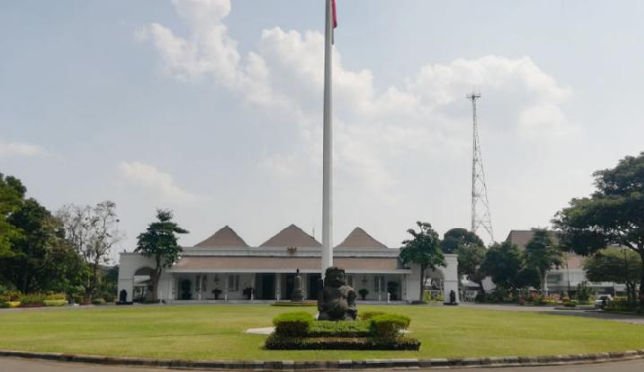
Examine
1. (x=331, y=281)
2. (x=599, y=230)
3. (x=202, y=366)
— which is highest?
(x=599, y=230)

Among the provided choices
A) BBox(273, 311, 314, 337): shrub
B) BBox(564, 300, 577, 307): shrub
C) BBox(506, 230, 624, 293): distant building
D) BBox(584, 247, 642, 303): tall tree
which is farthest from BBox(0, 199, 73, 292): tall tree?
BBox(506, 230, 624, 293): distant building

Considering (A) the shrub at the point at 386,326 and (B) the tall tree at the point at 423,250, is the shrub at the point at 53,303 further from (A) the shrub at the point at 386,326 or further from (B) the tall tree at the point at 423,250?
(A) the shrub at the point at 386,326

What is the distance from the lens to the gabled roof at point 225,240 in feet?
191

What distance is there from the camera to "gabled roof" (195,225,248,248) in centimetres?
5819

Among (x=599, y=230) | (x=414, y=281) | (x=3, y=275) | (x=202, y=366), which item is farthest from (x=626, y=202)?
(x=3, y=275)

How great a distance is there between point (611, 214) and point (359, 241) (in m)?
26.7

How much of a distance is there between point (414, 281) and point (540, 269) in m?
12.5

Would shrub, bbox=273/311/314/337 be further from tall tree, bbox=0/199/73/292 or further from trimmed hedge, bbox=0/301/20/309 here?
tall tree, bbox=0/199/73/292

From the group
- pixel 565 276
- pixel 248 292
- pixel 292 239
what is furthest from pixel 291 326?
pixel 565 276

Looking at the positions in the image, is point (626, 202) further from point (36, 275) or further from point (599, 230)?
point (36, 275)

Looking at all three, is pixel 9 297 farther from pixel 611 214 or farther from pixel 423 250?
pixel 611 214

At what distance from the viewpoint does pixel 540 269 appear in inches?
2174

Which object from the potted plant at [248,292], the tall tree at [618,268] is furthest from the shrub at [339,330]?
the potted plant at [248,292]

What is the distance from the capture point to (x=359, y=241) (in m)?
57.9
